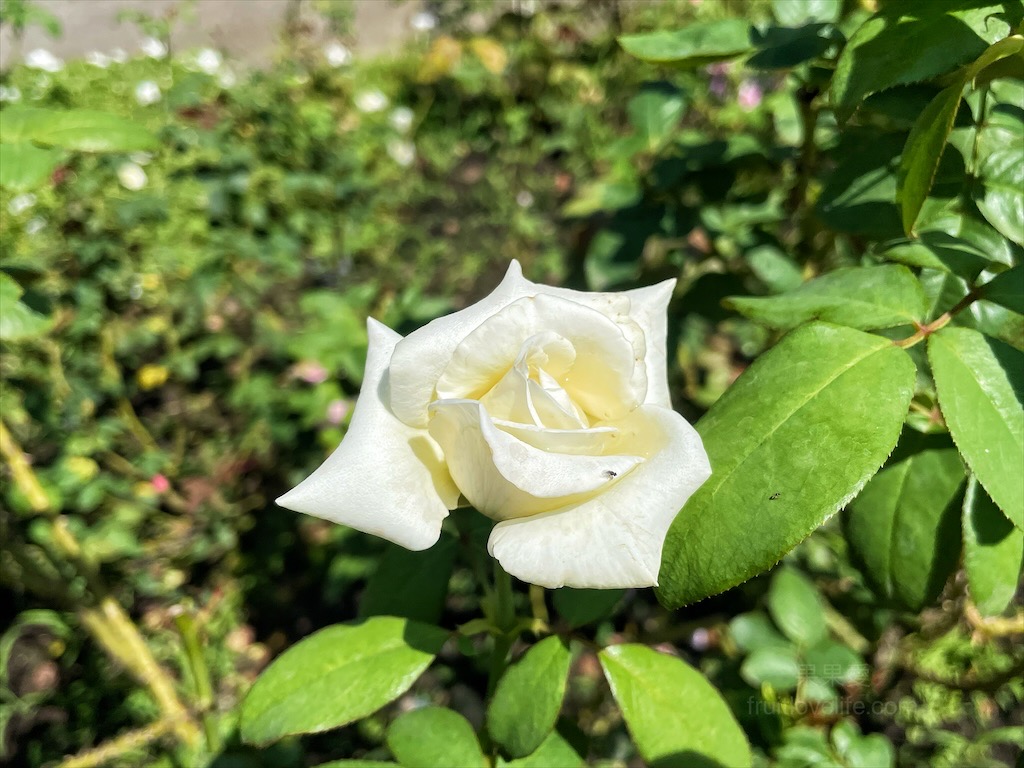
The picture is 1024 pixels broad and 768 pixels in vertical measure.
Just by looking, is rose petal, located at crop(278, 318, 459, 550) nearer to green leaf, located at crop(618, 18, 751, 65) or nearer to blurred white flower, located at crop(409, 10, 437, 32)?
green leaf, located at crop(618, 18, 751, 65)

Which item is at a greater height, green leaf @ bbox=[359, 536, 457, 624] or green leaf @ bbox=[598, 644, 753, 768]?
green leaf @ bbox=[598, 644, 753, 768]

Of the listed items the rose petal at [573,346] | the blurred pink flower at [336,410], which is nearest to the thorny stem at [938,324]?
the rose petal at [573,346]

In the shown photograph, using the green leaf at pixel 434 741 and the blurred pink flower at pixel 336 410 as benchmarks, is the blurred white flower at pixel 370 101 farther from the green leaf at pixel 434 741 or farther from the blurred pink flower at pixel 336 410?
the green leaf at pixel 434 741

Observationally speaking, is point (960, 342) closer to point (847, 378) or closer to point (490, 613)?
point (847, 378)

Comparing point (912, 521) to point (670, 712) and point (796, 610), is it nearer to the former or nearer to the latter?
point (670, 712)


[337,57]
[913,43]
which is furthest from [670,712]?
[337,57]

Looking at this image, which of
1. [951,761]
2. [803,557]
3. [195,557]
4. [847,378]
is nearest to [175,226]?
[195,557]

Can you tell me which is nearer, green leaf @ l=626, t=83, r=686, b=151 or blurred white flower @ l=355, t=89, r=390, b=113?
green leaf @ l=626, t=83, r=686, b=151

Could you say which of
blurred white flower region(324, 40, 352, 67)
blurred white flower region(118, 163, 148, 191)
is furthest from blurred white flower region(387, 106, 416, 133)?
blurred white flower region(118, 163, 148, 191)
